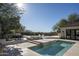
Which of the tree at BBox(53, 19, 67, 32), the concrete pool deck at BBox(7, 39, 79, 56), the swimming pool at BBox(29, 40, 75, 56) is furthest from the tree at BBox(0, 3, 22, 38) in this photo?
the tree at BBox(53, 19, 67, 32)

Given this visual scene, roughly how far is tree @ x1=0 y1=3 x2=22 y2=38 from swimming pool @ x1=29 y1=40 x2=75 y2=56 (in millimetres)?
1184

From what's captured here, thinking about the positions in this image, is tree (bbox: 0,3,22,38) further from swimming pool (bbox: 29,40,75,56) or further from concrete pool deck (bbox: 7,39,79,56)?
swimming pool (bbox: 29,40,75,56)

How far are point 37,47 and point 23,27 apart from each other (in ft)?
3.38

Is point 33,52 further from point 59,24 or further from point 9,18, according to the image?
point 9,18

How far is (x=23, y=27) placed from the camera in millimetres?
7027

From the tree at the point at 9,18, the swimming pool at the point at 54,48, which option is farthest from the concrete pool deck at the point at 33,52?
the tree at the point at 9,18

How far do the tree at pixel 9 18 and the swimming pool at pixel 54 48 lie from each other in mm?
1184

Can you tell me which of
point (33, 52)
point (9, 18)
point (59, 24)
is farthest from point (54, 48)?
point (9, 18)

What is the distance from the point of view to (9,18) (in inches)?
276

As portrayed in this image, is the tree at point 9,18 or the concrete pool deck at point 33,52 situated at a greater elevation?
the tree at point 9,18

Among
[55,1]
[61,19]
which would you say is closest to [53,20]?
[61,19]

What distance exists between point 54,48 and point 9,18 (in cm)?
221

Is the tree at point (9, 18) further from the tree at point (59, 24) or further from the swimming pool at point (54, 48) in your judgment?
the tree at point (59, 24)

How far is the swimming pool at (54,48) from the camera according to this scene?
693cm
